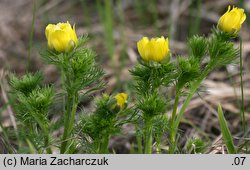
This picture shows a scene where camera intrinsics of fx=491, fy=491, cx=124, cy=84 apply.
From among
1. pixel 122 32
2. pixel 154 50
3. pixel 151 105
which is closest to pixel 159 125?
pixel 151 105

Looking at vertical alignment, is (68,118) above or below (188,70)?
below

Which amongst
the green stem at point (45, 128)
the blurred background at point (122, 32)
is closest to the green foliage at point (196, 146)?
the green stem at point (45, 128)

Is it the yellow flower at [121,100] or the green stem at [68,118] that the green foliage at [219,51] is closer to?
the yellow flower at [121,100]

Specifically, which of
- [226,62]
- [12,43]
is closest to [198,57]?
[226,62]

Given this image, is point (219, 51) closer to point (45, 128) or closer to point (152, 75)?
point (152, 75)

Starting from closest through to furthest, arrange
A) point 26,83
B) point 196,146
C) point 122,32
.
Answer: point 26,83
point 196,146
point 122,32

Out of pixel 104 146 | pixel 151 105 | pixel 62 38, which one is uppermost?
pixel 62 38

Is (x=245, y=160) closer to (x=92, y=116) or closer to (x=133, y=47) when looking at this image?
(x=92, y=116)
